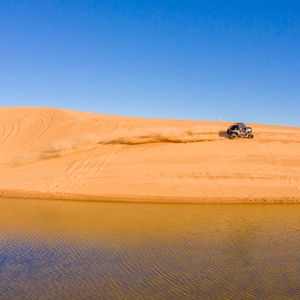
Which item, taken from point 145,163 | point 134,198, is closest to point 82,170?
point 145,163

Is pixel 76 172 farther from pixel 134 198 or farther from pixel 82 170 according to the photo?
pixel 134 198

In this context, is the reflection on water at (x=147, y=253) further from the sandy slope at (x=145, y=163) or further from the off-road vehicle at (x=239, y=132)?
the off-road vehicle at (x=239, y=132)

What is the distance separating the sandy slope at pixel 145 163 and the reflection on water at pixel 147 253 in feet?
10.8

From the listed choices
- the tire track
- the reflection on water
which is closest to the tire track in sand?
the tire track

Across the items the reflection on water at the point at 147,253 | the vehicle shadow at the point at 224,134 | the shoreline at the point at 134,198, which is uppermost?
the vehicle shadow at the point at 224,134

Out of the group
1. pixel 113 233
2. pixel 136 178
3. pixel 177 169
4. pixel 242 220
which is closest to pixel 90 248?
pixel 113 233

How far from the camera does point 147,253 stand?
9.20m

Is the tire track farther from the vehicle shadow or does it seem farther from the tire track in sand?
the vehicle shadow

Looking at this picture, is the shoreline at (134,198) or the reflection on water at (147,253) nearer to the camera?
the reflection on water at (147,253)

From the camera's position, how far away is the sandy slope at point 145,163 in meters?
18.2

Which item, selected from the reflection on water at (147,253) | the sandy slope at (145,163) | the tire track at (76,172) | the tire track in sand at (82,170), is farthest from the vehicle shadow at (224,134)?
the reflection on water at (147,253)

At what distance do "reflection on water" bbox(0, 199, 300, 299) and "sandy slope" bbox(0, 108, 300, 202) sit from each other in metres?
3.29

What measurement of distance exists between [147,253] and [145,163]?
11936mm

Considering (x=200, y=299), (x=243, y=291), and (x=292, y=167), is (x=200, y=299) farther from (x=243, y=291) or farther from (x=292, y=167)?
(x=292, y=167)
